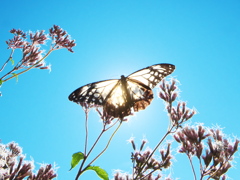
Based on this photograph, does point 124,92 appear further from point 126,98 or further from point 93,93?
point 93,93

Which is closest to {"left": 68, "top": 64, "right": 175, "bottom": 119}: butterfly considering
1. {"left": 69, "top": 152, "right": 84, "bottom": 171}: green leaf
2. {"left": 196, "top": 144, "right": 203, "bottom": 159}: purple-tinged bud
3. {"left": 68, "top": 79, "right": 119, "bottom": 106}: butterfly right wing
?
{"left": 68, "top": 79, "right": 119, "bottom": 106}: butterfly right wing

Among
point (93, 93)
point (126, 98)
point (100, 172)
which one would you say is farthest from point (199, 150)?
point (93, 93)

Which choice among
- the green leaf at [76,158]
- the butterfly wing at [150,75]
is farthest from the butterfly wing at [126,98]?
the green leaf at [76,158]

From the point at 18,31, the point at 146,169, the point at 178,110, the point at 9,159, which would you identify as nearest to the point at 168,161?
the point at 146,169

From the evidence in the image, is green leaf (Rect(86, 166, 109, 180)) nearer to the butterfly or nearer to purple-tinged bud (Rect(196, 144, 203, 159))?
the butterfly

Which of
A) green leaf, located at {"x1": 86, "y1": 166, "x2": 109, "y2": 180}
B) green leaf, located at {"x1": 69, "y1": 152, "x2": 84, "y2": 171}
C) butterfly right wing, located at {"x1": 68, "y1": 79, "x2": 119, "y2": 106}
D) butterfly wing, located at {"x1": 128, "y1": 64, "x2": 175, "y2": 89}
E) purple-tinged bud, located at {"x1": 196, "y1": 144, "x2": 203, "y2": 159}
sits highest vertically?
butterfly wing, located at {"x1": 128, "y1": 64, "x2": 175, "y2": 89}
